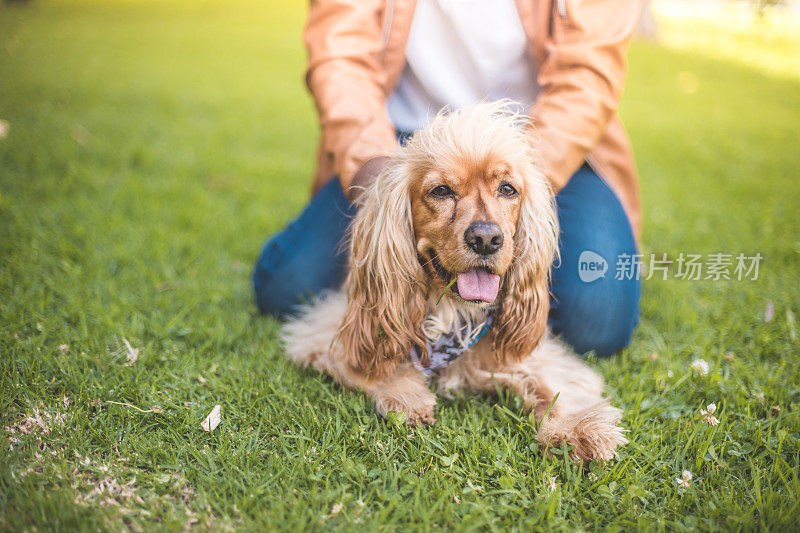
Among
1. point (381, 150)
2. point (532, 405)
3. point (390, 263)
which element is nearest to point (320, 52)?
point (381, 150)

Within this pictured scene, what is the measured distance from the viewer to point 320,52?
9.07 feet

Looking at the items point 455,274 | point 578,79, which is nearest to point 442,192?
point 455,274

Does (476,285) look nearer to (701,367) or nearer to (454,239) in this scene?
(454,239)

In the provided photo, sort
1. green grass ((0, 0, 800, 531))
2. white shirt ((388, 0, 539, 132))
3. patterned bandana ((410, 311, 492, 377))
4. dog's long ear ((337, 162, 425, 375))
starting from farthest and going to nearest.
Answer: white shirt ((388, 0, 539, 132)) < patterned bandana ((410, 311, 492, 377)) < dog's long ear ((337, 162, 425, 375)) < green grass ((0, 0, 800, 531))

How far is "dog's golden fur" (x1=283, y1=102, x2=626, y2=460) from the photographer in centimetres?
199

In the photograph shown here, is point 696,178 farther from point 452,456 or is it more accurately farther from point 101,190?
point 101,190

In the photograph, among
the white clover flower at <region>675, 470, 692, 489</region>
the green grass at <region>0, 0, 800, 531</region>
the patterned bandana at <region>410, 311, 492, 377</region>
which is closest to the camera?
the green grass at <region>0, 0, 800, 531</region>

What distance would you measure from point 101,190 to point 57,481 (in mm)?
3136

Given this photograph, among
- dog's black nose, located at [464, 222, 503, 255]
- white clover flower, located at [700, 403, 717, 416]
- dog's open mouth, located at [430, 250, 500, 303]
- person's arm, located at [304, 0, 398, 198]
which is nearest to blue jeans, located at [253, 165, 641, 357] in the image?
person's arm, located at [304, 0, 398, 198]

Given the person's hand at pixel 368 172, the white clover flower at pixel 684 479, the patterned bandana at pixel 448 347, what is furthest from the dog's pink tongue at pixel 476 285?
the white clover flower at pixel 684 479

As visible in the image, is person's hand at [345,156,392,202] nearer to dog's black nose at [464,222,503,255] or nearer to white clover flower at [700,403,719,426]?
dog's black nose at [464,222,503,255]

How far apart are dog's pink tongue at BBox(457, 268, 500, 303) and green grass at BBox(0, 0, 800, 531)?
19.2 inches

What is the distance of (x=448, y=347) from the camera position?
224 centimetres

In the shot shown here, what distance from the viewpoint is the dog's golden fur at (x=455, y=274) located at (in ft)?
6.53
